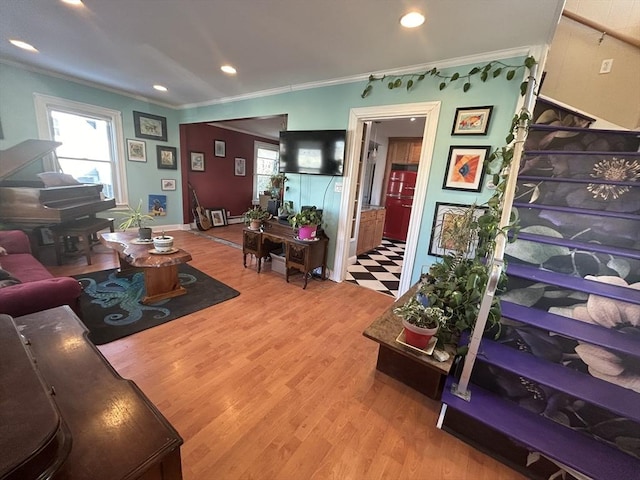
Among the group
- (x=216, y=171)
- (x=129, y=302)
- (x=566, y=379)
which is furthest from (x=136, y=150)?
(x=566, y=379)

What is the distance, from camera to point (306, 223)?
311 cm

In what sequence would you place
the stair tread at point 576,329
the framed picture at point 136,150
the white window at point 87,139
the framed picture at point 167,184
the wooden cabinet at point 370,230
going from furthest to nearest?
the framed picture at point 167,184 → the framed picture at point 136,150 → the wooden cabinet at point 370,230 → the white window at point 87,139 → the stair tread at point 576,329

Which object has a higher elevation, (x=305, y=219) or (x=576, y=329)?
(x=305, y=219)

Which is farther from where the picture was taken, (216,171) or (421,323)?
(216,171)

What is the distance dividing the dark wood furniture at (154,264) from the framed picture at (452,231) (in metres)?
2.60

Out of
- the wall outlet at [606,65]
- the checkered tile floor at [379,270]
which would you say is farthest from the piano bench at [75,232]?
the wall outlet at [606,65]

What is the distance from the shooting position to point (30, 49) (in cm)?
287

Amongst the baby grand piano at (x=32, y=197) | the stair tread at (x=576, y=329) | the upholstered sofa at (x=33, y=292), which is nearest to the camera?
the stair tread at (x=576, y=329)

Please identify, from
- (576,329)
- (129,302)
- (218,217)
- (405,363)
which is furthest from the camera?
(218,217)

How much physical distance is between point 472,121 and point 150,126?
17.6 ft

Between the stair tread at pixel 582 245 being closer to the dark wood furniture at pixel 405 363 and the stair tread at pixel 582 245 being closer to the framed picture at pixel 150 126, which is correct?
the dark wood furniture at pixel 405 363

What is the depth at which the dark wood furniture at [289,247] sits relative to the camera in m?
3.11

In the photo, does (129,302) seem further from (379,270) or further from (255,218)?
(379,270)

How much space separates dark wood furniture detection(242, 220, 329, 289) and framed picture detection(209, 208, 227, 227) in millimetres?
2781
